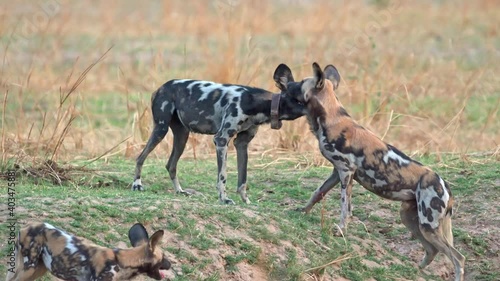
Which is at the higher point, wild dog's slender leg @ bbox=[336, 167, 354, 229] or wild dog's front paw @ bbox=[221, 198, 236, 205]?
wild dog's slender leg @ bbox=[336, 167, 354, 229]

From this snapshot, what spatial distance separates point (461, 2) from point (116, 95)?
30.8 feet

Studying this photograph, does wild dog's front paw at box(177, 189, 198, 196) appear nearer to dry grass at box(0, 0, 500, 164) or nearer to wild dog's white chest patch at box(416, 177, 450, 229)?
dry grass at box(0, 0, 500, 164)

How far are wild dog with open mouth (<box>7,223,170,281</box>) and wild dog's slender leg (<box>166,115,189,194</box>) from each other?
275 cm

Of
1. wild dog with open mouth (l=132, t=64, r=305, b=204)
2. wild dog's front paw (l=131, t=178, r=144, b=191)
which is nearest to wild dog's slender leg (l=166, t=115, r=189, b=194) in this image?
wild dog with open mouth (l=132, t=64, r=305, b=204)

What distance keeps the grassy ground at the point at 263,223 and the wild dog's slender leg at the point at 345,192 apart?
88 mm

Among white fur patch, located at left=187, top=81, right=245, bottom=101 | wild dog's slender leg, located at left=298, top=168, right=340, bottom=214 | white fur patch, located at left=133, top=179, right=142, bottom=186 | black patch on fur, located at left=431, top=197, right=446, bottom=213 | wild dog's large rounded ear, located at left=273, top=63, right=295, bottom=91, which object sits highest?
wild dog's large rounded ear, located at left=273, top=63, right=295, bottom=91

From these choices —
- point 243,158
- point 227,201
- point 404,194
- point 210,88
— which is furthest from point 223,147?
point 404,194

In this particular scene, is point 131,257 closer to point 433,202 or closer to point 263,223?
point 263,223

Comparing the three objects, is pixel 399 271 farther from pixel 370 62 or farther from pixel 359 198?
pixel 370 62

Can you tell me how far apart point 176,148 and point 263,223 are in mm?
1493

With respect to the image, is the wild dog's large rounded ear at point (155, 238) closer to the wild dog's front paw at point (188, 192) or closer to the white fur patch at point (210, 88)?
the white fur patch at point (210, 88)

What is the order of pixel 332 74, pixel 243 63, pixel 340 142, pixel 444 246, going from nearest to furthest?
pixel 444 246 < pixel 340 142 < pixel 332 74 < pixel 243 63

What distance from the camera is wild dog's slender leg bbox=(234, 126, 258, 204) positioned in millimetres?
8078

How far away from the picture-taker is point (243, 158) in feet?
26.6
